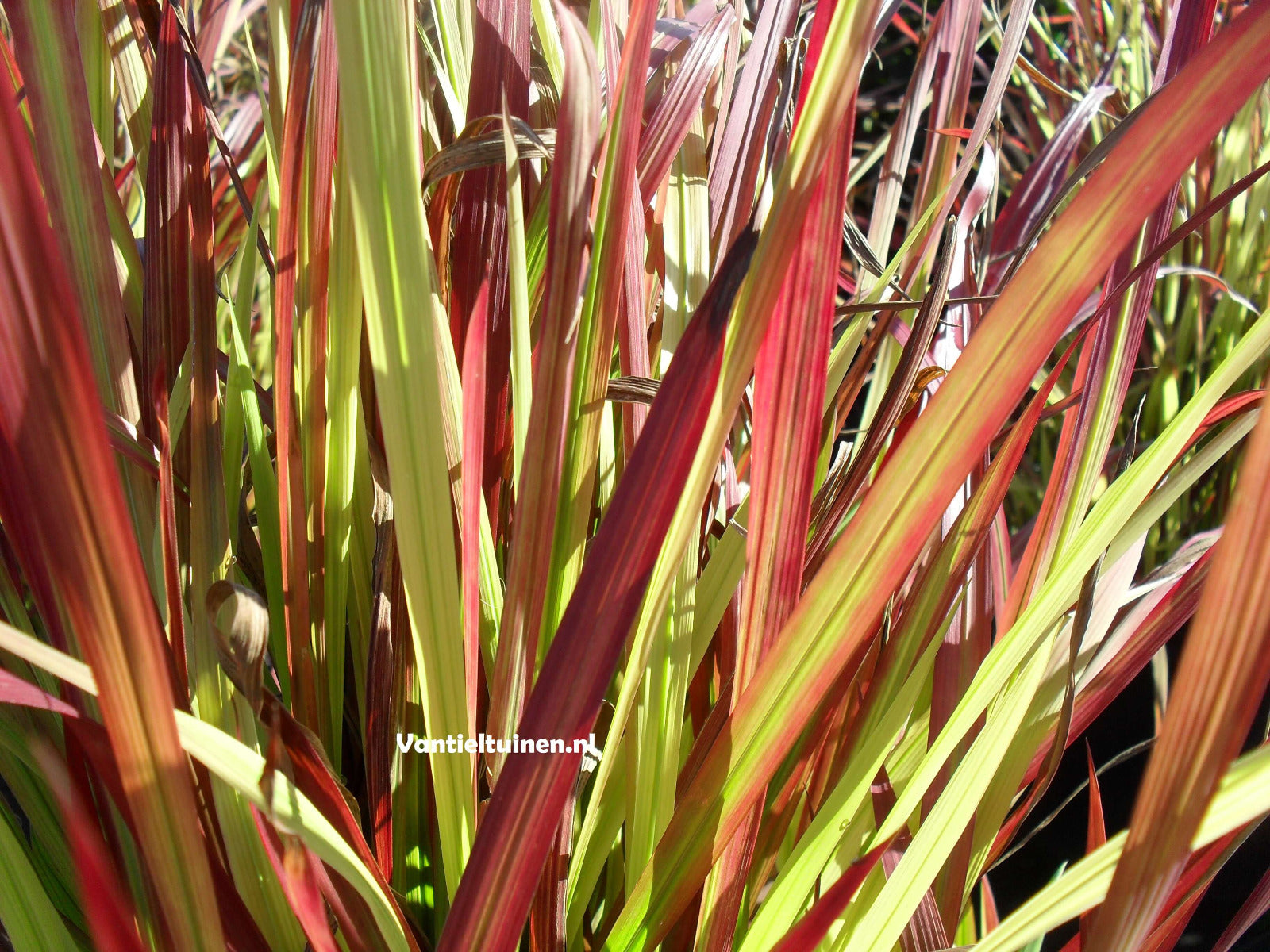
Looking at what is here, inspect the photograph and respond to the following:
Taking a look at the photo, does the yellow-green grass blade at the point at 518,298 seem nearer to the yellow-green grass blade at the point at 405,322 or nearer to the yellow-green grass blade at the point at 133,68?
the yellow-green grass blade at the point at 405,322

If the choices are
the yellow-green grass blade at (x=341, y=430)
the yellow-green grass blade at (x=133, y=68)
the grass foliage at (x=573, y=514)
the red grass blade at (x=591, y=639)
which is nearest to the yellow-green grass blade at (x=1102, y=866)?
the grass foliage at (x=573, y=514)

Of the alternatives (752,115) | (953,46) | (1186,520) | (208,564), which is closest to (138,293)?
(208,564)

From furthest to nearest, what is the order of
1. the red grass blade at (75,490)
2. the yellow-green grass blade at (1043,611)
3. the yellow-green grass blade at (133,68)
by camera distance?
the yellow-green grass blade at (133,68), the yellow-green grass blade at (1043,611), the red grass blade at (75,490)

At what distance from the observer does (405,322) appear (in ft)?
0.60

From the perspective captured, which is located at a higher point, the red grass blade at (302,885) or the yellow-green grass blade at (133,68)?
the yellow-green grass blade at (133,68)

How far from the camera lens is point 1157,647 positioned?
30cm

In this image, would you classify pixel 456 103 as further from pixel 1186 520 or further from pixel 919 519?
pixel 1186 520

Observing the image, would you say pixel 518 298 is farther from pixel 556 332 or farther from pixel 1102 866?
pixel 1102 866

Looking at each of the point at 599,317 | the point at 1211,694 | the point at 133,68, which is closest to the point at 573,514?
the point at 599,317

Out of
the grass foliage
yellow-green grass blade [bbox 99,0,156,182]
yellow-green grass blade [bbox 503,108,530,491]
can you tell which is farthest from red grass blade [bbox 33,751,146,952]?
yellow-green grass blade [bbox 99,0,156,182]

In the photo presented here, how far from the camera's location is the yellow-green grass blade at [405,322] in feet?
0.54

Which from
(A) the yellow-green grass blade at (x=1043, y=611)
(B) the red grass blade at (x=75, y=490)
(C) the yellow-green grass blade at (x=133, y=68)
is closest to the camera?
(B) the red grass blade at (x=75, y=490)

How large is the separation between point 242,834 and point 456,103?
26cm

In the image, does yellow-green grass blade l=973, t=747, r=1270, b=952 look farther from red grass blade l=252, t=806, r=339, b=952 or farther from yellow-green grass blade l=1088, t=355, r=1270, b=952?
red grass blade l=252, t=806, r=339, b=952
